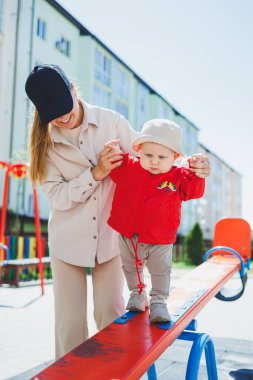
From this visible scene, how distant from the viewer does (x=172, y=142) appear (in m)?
2.54

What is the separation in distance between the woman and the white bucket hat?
17 cm

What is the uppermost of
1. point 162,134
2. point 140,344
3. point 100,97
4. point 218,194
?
point 100,97

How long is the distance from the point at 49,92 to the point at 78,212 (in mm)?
701

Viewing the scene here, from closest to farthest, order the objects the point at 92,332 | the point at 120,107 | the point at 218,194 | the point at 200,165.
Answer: the point at 200,165
the point at 92,332
the point at 120,107
the point at 218,194

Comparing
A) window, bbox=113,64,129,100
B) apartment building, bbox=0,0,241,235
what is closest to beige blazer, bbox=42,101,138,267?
apartment building, bbox=0,0,241,235

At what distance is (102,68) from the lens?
26484mm

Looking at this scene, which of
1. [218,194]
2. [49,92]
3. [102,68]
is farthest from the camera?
[218,194]

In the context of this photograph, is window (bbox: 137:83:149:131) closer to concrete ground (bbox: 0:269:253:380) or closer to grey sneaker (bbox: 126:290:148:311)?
concrete ground (bbox: 0:269:253:380)

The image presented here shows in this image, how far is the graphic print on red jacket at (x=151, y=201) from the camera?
254 cm

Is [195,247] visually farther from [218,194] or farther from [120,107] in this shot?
[218,194]

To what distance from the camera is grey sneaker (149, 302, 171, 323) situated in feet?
8.01

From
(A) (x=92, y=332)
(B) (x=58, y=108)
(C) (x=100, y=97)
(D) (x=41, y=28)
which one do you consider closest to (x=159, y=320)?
(B) (x=58, y=108)

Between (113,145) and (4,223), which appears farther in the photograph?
(4,223)

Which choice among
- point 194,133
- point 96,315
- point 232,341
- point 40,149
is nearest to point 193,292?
point 96,315
